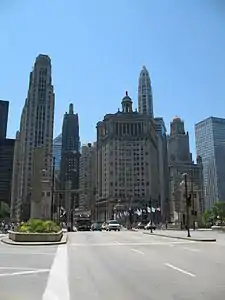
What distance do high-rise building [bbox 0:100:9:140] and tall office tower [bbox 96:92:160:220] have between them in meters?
48.5

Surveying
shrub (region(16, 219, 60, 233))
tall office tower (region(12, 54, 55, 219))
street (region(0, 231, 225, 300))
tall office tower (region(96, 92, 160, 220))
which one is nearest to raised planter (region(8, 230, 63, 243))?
shrub (region(16, 219, 60, 233))

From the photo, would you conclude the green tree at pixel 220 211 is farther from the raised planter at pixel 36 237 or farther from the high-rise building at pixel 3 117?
the high-rise building at pixel 3 117

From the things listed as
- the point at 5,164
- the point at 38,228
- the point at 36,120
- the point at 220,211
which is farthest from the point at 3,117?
the point at 38,228

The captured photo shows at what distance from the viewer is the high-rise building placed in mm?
182000

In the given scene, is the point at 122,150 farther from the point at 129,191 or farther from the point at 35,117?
the point at 35,117

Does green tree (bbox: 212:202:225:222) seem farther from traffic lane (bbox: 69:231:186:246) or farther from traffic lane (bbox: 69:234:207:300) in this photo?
traffic lane (bbox: 69:234:207:300)

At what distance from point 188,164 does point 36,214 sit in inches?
4641

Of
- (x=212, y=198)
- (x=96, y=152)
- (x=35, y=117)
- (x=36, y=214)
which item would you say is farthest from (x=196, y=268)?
(x=96, y=152)

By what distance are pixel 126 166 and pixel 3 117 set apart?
65258mm

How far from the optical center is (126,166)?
549 ft

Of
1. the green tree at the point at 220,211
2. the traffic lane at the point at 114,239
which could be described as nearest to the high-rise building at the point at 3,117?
the green tree at the point at 220,211

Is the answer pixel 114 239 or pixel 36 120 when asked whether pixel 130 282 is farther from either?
pixel 36 120

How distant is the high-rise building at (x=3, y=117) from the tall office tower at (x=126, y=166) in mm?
48478

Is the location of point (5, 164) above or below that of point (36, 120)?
below
